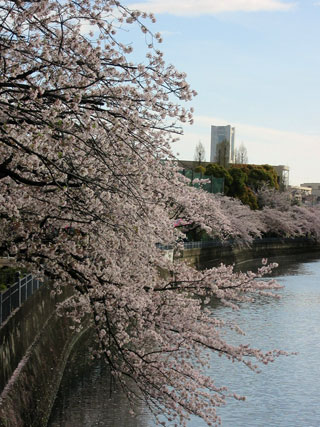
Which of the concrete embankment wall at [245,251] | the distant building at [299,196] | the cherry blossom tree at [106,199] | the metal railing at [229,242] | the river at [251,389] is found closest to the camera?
the cherry blossom tree at [106,199]

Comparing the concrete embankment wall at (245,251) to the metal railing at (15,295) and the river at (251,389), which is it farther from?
the metal railing at (15,295)

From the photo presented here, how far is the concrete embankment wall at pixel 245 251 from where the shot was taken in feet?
156

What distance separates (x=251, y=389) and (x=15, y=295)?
6.47m

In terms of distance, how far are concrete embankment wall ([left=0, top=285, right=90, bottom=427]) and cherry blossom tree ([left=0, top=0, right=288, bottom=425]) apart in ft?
4.99

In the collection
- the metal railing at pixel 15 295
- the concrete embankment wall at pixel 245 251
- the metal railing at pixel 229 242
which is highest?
the metal railing at pixel 15 295

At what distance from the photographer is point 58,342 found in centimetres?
1727

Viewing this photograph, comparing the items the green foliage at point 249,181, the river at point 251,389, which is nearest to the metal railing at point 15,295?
the river at point 251,389

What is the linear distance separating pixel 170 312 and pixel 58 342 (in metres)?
7.47

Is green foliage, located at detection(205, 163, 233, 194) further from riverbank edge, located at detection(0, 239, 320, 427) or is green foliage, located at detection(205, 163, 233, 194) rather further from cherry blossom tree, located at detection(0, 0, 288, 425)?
cherry blossom tree, located at detection(0, 0, 288, 425)

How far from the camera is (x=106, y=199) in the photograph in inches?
359

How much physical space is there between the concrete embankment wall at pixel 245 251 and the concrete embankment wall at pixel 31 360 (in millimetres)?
21934

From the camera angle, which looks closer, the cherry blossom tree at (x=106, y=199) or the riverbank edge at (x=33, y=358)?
the cherry blossom tree at (x=106, y=199)

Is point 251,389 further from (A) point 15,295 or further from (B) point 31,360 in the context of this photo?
(A) point 15,295

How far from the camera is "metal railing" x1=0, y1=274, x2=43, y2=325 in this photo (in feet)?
38.4
